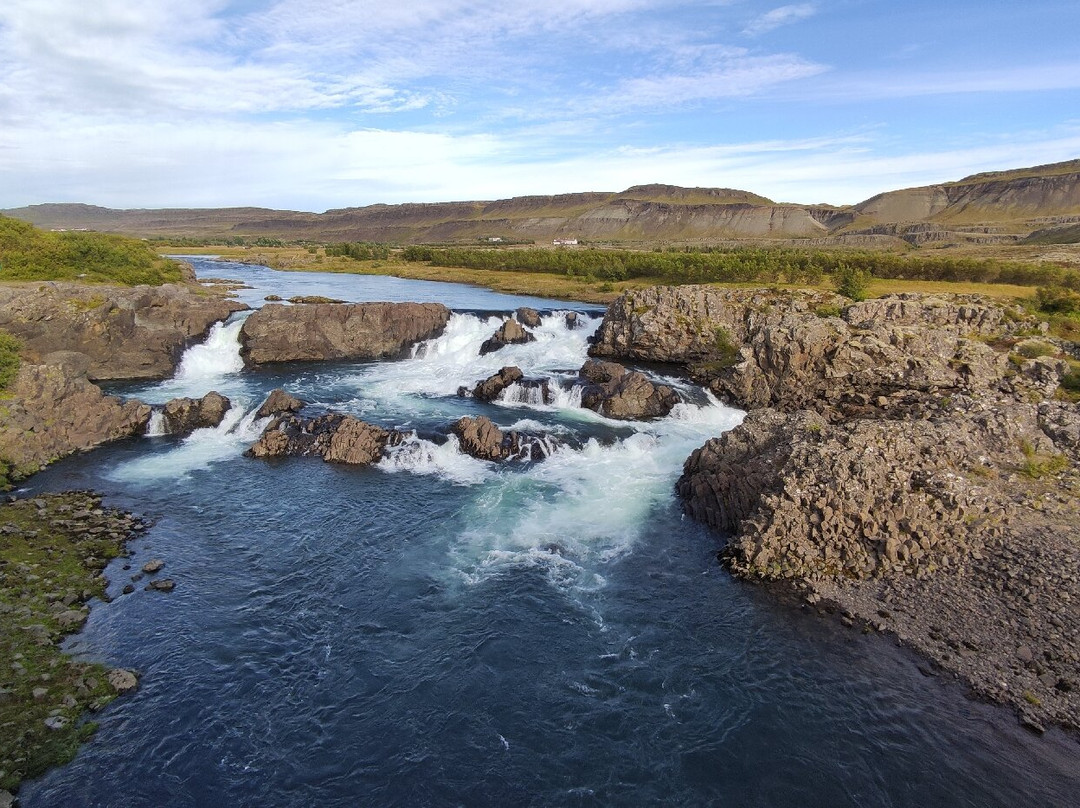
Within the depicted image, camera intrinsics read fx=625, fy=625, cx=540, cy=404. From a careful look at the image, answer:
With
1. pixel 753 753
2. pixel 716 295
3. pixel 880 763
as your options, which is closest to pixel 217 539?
pixel 753 753

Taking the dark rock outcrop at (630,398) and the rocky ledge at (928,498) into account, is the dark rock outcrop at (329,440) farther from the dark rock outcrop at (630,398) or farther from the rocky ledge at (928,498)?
the rocky ledge at (928,498)

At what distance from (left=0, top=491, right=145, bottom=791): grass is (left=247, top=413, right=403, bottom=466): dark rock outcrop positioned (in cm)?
816

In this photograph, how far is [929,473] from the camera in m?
23.0

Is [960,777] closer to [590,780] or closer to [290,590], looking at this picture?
[590,780]

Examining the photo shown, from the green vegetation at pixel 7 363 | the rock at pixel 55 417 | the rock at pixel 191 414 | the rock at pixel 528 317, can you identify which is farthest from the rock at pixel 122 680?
the rock at pixel 528 317

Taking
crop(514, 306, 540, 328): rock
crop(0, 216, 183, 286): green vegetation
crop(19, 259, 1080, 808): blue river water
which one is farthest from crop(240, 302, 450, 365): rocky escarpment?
crop(19, 259, 1080, 808): blue river water

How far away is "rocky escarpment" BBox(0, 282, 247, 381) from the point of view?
137 feet

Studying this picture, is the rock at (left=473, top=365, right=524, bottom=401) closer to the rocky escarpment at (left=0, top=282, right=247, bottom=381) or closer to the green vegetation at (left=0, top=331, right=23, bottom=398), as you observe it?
the rocky escarpment at (left=0, top=282, right=247, bottom=381)

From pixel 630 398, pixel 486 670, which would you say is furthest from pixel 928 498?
pixel 630 398

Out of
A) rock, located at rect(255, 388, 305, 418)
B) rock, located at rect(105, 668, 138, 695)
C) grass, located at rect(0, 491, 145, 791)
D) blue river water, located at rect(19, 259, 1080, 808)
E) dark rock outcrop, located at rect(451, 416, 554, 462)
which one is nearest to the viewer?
blue river water, located at rect(19, 259, 1080, 808)

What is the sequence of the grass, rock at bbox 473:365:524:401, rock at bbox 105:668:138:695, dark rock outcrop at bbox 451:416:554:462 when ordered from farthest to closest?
rock at bbox 473:365:524:401
dark rock outcrop at bbox 451:416:554:462
rock at bbox 105:668:138:695
the grass

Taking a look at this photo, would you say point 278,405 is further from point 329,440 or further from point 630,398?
point 630,398

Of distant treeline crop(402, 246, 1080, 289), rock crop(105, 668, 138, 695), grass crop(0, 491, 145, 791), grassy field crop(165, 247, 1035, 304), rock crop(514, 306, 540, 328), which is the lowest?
rock crop(105, 668, 138, 695)

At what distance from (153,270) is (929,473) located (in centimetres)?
6650
